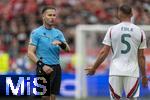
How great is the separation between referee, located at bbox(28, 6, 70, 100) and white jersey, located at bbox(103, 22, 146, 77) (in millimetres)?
1287

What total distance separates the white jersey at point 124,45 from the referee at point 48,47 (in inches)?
50.7

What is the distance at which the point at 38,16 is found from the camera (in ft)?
78.8

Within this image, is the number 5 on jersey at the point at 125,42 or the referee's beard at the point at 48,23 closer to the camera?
the number 5 on jersey at the point at 125,42

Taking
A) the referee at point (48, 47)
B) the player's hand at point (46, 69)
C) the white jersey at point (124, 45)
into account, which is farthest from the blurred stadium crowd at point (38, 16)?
the white jersey at point (124, 45)

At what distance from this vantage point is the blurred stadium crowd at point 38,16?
23266 millimetres

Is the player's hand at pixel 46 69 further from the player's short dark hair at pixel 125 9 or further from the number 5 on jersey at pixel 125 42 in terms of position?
the player's short dark hair at pixel 125 9

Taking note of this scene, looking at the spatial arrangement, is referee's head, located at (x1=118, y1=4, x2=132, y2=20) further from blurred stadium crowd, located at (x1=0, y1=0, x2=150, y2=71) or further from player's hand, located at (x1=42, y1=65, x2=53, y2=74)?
blurred stadium crowd, located at (x1=0, y1=0, x2=150, y2=71)

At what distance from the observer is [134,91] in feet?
36.8

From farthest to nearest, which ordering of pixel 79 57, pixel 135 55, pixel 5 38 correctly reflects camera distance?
pixel 5 38 → pixel 79 57 → pixel 135 55

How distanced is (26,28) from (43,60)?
11.7 metres

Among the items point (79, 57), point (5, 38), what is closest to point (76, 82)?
point (79, 57)

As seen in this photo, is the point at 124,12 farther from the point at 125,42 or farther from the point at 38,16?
the point at 38,16

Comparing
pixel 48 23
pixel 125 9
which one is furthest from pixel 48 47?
pixel 125 9

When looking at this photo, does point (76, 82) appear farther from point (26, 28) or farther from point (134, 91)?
point (134, 91)
